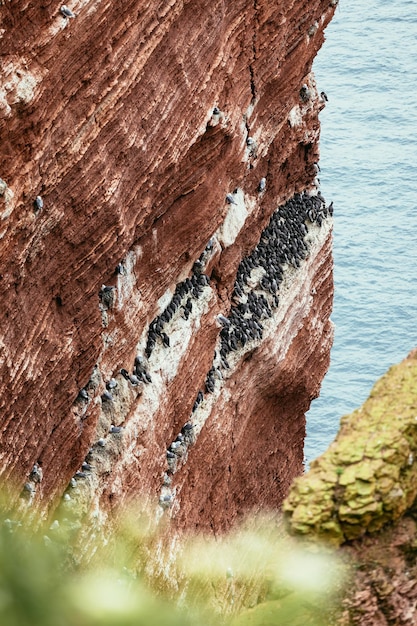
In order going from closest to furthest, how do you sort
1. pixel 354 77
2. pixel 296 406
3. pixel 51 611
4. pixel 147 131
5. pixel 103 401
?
pixel 51 611 → pixel 147 131 → pixel 103 401 → pixel 296 406 → pixel 354 77

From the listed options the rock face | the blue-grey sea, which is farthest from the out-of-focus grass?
the blue-grey sea

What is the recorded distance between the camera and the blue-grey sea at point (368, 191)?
56719 millimetres

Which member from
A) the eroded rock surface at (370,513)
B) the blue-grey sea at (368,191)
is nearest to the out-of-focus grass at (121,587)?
the eroded rock surface at (370,513)

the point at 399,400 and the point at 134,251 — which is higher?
the point at 134,251

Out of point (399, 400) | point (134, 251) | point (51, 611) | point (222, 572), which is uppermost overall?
point (134, 251)

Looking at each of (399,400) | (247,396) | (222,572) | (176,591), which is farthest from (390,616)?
(247,396)

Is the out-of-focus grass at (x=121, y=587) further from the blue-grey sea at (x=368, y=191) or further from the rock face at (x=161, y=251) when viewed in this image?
the blue-grey sea at (x=368, y=191)

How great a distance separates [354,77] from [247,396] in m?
56.1

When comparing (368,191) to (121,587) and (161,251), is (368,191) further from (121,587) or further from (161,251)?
(121,587)

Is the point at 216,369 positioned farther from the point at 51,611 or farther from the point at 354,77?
the point at 354,77

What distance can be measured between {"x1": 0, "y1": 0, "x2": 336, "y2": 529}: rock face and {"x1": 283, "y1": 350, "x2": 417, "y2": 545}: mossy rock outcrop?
6841mm

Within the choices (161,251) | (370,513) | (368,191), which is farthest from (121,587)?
(368,191)

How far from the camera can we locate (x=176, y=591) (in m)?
21.8

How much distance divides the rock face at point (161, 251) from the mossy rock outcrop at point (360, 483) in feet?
22.4
